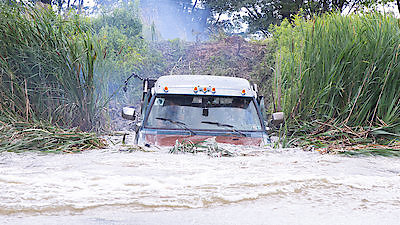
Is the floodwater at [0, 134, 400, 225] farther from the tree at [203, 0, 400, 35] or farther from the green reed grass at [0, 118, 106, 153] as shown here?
the tree at [203, 0, 400, 35]

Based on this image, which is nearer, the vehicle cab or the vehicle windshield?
the vehicle cab

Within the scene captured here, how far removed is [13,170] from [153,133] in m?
1.83

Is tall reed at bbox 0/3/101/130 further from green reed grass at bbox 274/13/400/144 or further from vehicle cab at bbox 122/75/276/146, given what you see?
green reed grass at bbox 274/13/400/144

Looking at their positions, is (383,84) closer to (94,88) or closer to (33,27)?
(94,88)

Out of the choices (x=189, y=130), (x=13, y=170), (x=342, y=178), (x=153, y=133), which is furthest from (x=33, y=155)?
(x=342, y=178)

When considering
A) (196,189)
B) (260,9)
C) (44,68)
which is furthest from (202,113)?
(260,9)

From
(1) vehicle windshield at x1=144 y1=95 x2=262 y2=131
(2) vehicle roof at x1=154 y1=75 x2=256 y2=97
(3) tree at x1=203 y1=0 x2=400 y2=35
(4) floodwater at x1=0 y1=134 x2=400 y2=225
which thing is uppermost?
(3) tree at x1=203 y1=0 x2=400 y2=35

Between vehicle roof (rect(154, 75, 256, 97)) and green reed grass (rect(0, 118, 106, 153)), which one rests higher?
vehicle roof (rect(154, 75, 256, 97))

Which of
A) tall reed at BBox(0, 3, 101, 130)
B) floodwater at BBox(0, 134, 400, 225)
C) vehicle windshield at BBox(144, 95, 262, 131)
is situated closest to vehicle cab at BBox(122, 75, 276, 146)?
vehicle windshield at BBox(144, 95, 262, 131)

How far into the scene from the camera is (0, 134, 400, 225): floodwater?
3.43m

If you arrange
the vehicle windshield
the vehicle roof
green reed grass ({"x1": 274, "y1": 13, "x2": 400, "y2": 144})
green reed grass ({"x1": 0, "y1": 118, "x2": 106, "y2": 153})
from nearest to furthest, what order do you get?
green reed grass ({"x1": 0, "y1": 118, "x2": 106, "y2": 153}) < the vehicle windshield < the vehicle roof < green reed grass ({"x1": 274, "y1": 13, "x2": 400, "y2": 144})

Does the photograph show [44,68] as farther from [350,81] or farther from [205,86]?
[350,81]

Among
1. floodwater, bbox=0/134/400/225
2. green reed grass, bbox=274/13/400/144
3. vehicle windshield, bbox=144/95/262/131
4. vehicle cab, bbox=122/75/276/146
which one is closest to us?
floodwater, bbox=0/134/400/225

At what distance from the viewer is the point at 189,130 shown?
6.08m
